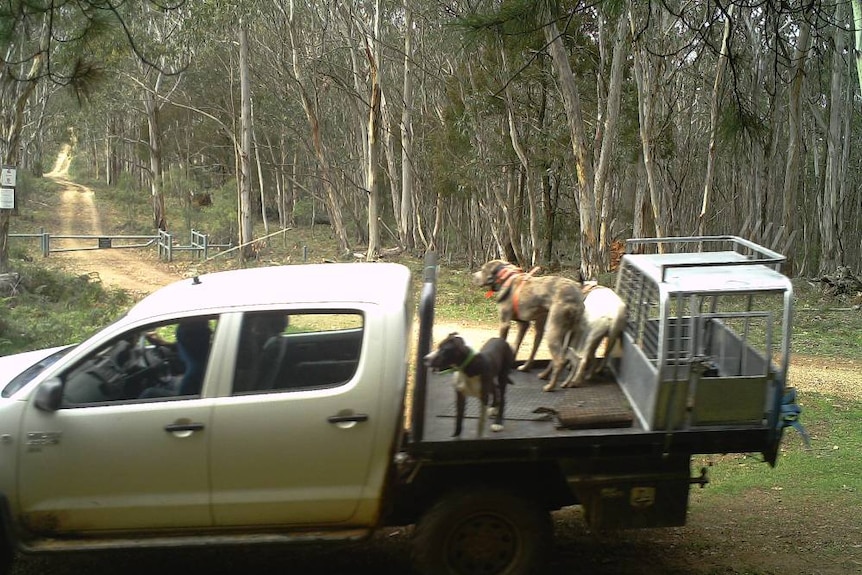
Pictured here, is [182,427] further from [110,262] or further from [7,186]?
[110,262]

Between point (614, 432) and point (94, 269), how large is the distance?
23.8 meters

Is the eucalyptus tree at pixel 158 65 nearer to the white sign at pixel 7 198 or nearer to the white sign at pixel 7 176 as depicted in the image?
the white sign at pixel 7 198

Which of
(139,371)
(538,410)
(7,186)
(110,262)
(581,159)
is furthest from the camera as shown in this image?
(110,262)

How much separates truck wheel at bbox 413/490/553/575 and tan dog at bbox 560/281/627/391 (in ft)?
3.54

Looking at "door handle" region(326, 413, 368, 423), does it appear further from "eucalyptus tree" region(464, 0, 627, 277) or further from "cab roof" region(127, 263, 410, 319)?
"eucalyptus tree" region(464, 0, 627, 277)

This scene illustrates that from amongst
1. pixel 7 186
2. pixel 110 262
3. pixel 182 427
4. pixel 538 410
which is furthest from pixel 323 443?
pixel 110 262

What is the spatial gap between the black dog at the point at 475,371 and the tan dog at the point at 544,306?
2.45 feet

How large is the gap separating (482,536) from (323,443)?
96cm

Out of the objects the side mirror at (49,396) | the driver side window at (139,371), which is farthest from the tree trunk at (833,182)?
the side mirror at (49,396)

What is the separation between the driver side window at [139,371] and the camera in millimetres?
4426

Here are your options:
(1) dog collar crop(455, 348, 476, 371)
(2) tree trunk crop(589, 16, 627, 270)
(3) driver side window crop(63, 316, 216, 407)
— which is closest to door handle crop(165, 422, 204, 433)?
(3) driver side window crop(63, 316, 216, 407)

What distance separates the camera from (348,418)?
167 inches

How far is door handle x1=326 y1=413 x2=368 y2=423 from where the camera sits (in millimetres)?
4250

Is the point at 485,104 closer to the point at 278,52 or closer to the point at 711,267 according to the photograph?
the point at 278,52
